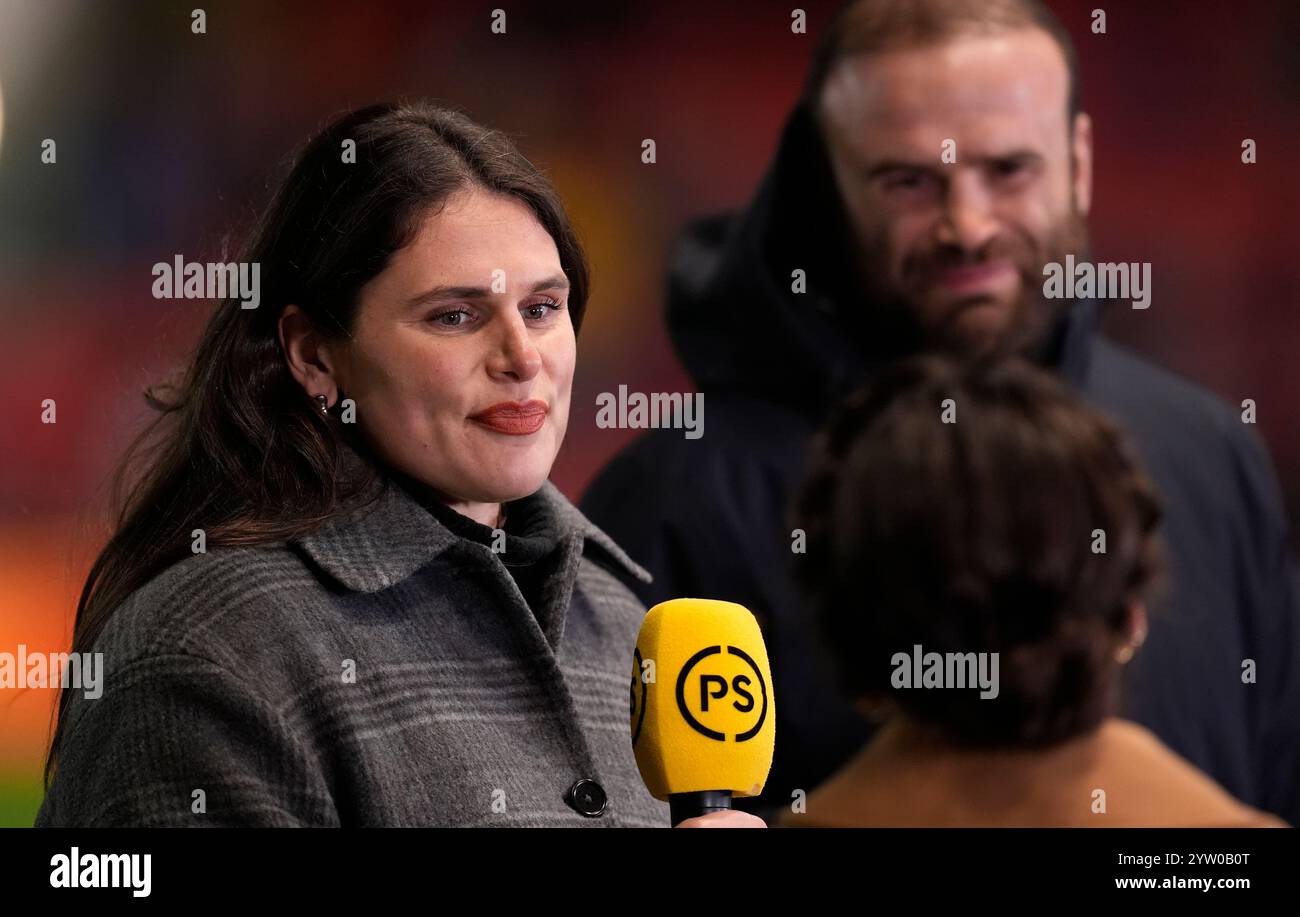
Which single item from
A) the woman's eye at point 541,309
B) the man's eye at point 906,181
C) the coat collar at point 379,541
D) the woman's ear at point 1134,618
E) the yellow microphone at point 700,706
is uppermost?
the man's eye at point 906,181

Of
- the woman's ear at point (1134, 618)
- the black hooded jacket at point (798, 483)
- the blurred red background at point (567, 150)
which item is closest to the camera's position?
the woman's ear at point (1134, 618)

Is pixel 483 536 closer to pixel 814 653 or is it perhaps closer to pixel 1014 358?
pixel 814 653

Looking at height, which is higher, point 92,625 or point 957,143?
point 957,143

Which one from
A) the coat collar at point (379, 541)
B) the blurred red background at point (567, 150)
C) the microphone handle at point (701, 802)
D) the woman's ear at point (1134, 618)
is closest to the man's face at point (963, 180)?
the blurred red background at point (567, 150)

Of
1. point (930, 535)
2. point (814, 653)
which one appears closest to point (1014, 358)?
point (814, 653)

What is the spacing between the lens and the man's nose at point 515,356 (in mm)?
1787

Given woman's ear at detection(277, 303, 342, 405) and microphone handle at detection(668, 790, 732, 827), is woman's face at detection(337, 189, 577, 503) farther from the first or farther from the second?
microphone handle at detection(668, 790, 732, 827)

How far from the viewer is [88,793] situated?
1583 mm

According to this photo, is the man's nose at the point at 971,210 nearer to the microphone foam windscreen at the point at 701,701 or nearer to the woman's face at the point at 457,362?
the woman's face at the point at 457,362

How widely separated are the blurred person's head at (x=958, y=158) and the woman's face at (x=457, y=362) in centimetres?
102

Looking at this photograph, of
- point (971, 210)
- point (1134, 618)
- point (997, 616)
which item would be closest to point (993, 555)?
point (997, 616)

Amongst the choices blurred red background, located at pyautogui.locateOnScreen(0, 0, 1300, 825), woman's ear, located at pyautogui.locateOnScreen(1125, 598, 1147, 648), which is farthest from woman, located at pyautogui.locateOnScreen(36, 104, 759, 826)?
blurred red background, located at pyautogui.locateOnScreen(0, 0, 1300, 825)

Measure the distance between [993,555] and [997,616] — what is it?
0.22 feet
